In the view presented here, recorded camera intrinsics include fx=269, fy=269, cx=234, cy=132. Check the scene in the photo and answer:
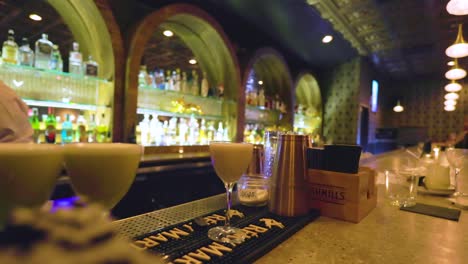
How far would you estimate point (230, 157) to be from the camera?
728 mm

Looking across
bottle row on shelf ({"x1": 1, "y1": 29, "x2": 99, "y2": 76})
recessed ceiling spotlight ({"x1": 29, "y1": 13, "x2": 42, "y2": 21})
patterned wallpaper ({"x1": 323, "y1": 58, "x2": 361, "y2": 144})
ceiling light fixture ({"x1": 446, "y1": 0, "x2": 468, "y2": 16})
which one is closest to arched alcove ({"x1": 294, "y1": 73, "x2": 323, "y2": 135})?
patterned wallpaper ({"x1": 323, "y1": 58, "x2": 361, "y2": 144})

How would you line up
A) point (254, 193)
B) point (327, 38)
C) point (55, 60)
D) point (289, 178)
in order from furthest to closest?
point (327, 38) → point (55, 60) → point (254, 193) → point (289, 178)

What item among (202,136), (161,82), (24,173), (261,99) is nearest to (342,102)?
(261,99)

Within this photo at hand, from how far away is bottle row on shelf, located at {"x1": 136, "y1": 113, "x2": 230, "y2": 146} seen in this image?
2712 millimetres

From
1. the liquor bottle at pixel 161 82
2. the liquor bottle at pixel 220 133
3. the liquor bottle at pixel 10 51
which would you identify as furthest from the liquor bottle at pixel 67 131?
the liquor bottle at pixel 220 133

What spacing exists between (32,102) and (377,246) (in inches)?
94.4

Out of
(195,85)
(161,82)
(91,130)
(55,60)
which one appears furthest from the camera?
(195,85)

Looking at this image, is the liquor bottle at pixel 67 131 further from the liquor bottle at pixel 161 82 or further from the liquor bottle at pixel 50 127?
the liquor bottle at pixel 161 82

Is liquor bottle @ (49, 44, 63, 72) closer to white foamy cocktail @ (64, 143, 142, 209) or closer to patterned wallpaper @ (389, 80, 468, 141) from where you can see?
white foamy cocktail @ (64, 143, 142, 209)

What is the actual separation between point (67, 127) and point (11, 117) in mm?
741

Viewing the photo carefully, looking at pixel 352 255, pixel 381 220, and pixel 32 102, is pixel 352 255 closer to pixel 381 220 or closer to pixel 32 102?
pixel 381 220

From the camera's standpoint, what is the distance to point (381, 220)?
34.5 inches

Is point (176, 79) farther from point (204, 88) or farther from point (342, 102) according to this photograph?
point (342, 102)

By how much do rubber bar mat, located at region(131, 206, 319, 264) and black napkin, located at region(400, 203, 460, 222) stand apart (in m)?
0.45
